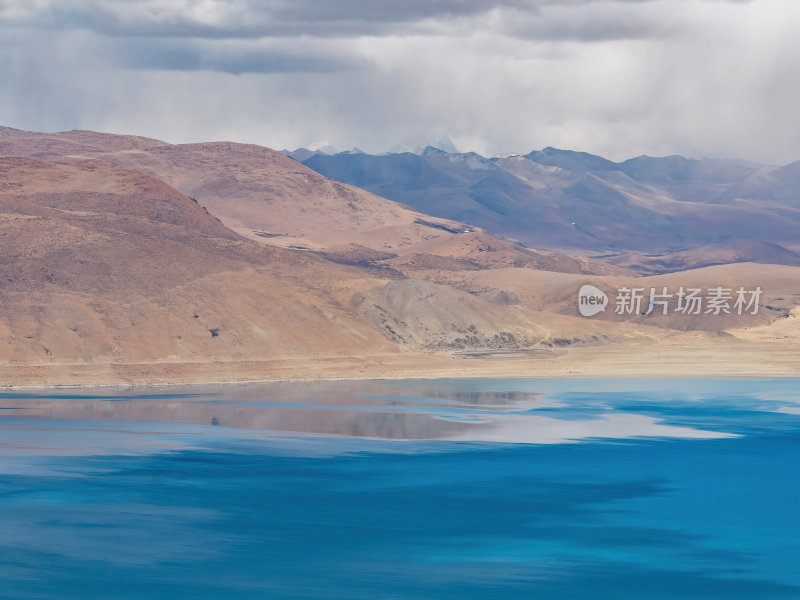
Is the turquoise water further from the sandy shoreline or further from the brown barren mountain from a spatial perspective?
the brown barren mountain

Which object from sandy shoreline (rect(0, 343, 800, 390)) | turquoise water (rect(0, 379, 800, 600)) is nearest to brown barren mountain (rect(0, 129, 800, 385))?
sandy shoreline (rect(0, 343, 800, 390))

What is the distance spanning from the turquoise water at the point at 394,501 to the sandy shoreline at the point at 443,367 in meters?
11.8

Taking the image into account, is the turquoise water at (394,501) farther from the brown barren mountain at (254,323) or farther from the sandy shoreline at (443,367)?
the brown barren mountain at (254,323)

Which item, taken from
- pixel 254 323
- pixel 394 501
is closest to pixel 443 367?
pixel 254 323

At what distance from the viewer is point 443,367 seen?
334 ft

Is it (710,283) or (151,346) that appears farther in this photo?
(710,283)

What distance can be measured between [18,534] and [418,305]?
265ft

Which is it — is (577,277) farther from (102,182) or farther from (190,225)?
(102,182)

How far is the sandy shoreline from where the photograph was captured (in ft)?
280

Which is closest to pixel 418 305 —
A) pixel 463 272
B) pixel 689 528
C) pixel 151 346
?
pixel 151 346

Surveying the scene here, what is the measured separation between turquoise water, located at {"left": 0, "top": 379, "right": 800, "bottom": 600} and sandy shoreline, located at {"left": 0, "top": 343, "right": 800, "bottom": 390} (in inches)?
464

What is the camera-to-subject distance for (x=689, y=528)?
39719 mm

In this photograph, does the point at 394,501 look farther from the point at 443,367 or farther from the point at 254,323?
the point at 254,323

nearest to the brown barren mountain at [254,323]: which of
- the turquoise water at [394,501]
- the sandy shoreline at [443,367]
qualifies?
the sandy shoreline at [443,367]
